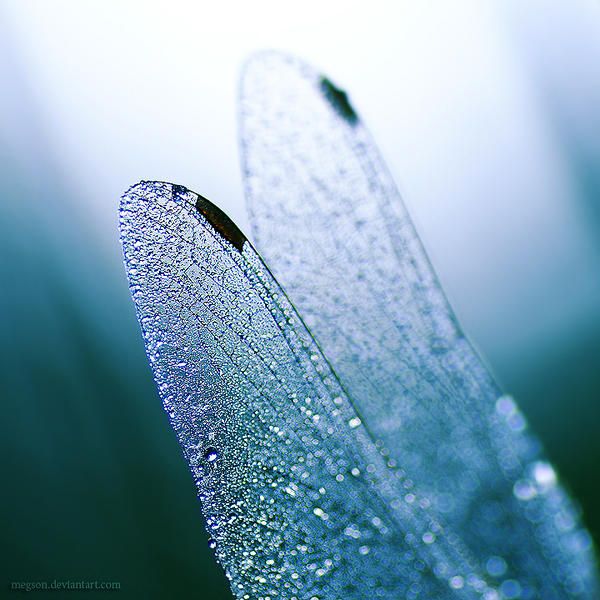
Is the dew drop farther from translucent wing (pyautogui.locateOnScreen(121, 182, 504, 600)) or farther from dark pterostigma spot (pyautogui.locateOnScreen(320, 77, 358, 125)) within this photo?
dark pterostigma spot (pyautogui.locateOnScreen(320, 77, 358, 125))

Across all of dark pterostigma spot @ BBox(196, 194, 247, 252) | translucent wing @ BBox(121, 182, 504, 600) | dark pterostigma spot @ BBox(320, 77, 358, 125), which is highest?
dark pterostigma spot @ BBox(320, 77, 358, 125)

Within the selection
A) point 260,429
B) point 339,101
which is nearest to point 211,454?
point 260,429

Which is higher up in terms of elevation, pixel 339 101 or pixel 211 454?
pixel 339 101

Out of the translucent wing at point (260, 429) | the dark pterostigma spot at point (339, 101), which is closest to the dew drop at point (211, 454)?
the translucent wing at point (260, 429)

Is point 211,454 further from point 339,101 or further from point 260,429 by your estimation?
point 339,101

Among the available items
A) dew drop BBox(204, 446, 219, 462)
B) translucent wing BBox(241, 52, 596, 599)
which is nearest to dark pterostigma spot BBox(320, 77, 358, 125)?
translucent wing BBox(241, 52, 596, 599)

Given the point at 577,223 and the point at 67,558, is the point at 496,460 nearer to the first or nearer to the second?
the point at 67,558

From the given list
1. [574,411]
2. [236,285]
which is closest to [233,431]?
[236,285]
